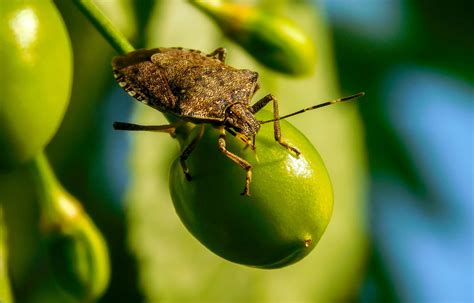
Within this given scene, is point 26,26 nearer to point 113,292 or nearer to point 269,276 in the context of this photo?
point 269,276

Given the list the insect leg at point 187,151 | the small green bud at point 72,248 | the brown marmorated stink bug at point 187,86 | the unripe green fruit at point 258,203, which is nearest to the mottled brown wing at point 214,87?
the brown marmorated stink bug at point 187,86

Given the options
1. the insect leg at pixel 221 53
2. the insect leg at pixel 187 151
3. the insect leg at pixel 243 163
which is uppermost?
the insect leg at pixel 243 163

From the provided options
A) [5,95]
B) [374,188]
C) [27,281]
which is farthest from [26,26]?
[374,188]

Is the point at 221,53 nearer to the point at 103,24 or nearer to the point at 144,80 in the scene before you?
the point at 144,80

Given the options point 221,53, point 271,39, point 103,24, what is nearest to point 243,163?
point 103,24

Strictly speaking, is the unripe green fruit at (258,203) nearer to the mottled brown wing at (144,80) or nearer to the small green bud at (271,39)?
the mottled brown wing at (144,80)

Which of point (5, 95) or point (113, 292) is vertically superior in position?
point (5, 95)

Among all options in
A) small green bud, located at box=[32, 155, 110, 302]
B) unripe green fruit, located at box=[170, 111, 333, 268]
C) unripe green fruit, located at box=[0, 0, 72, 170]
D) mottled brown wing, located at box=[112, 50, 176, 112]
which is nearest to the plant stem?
unripe green fruit, located at box=[0, 0, 72, 170]
